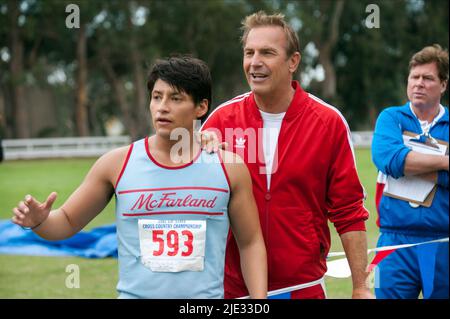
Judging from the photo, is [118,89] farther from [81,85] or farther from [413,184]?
[413,184]

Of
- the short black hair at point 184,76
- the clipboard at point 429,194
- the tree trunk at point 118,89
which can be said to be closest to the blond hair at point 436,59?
the clipboard at point 429,194

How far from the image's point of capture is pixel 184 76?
130 inches

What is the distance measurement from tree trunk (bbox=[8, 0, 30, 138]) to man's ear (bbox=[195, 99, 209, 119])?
134 feet

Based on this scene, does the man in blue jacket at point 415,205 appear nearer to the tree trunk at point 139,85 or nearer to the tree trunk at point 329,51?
the tree trunk at point 139,85

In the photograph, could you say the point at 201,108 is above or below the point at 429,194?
above

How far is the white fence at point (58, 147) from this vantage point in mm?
37375

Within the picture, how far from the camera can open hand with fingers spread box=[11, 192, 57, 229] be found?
3.04 metres

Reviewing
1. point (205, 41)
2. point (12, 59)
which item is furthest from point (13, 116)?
point (205, 41)

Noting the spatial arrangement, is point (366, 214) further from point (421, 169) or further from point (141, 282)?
point (141, 282)

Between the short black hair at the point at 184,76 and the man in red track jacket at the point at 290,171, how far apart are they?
48cm

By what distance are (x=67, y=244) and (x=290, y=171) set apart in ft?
25.2

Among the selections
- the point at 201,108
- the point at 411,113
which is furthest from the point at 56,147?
the point at 201,108

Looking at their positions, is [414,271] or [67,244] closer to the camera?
[414,271]
